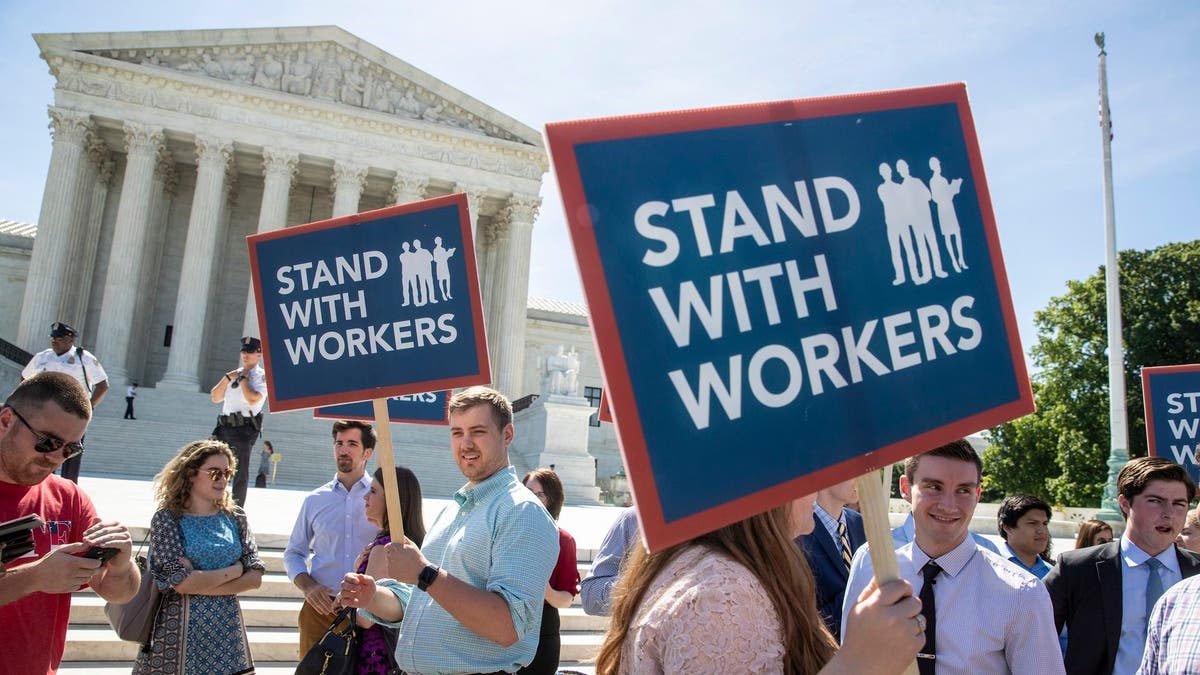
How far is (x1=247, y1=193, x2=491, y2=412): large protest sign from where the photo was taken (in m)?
4.10

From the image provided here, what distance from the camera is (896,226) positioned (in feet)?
7.00

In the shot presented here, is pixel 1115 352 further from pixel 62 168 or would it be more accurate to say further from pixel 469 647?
pixel 62 168

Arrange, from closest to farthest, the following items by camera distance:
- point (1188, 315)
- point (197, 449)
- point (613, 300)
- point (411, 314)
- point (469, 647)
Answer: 1. point (613, 300)
2. point (469, 647)
3. point (411, 314)
4. point (197, 449)
5. point (1188, 315)

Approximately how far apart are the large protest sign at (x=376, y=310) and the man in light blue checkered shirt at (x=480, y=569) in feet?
2.47

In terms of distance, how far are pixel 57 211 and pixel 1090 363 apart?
1630 inches

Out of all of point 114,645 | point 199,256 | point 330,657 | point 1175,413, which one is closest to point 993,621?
point 330,657

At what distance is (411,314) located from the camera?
4.16 m

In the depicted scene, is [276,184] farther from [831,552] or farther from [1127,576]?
[1127,576]

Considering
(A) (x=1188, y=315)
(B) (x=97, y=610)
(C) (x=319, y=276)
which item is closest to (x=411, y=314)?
(C) (x=319, y=276)

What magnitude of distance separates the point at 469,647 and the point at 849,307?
6.09 ft

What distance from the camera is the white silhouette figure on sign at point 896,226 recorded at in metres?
2.12

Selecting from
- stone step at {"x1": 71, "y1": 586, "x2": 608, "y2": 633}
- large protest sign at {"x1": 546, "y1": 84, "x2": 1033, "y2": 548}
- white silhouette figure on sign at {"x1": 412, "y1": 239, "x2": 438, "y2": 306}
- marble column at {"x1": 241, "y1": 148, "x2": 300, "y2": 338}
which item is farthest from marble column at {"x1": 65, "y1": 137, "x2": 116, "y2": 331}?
large protest sign at {"x1": 546, "y1": 84, "x2": 1033, "y2": 548}

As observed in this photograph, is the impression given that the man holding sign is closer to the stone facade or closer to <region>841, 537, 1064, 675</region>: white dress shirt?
<region>841, 537, 1064, 675</region>: white dress shirt

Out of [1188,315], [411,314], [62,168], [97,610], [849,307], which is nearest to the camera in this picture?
[849,307]
